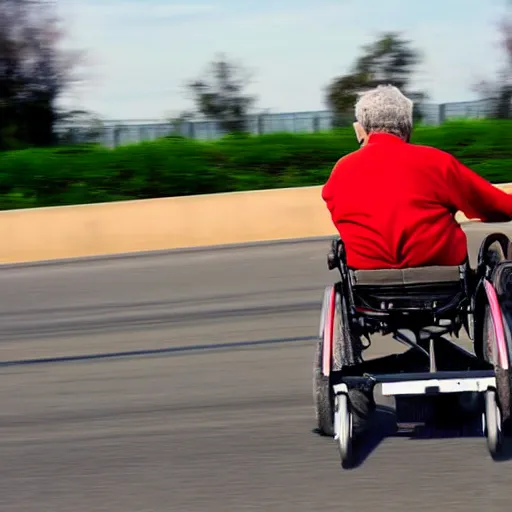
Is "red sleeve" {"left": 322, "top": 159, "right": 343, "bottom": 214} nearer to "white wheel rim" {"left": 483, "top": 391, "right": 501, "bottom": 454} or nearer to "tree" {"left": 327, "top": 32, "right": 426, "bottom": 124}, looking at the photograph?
"white wheel rim" {"left": 483, "top": 391, "right": 501, "bottom": 454}

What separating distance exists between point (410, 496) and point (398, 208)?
1.25 meters

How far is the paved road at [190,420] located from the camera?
5.12m

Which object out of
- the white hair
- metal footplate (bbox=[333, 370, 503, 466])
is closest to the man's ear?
the white hair

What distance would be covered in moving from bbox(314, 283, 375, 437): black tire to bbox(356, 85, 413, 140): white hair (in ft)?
2.41

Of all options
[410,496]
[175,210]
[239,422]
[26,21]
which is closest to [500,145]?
[175,210]

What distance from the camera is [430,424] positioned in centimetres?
588

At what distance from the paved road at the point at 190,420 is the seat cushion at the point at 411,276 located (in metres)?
0.76

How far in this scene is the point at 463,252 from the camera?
18.1 ft

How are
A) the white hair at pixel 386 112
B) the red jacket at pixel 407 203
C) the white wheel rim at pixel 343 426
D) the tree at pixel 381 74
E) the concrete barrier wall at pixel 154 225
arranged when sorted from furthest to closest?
1. the tree at pixel 381 74
2. the concrete barrier wall at pixel 154 225
3. the white hair at pixel 386 112
4. the red jacket at pixel 407 203
5. the white wheel rim at pixel 343 426

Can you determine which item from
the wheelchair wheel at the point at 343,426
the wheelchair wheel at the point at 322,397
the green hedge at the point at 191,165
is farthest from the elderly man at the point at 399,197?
the green hedge at the point at 191,165

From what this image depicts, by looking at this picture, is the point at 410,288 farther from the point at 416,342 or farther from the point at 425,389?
the point at 425,389

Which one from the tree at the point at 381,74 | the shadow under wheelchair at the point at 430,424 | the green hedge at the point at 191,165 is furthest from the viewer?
the tree at the point at 381,74

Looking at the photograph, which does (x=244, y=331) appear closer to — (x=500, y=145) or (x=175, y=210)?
(x=175, y=210)

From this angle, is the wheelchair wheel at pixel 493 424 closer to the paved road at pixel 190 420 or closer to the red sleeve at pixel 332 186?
the paved road at pixel 190 420
